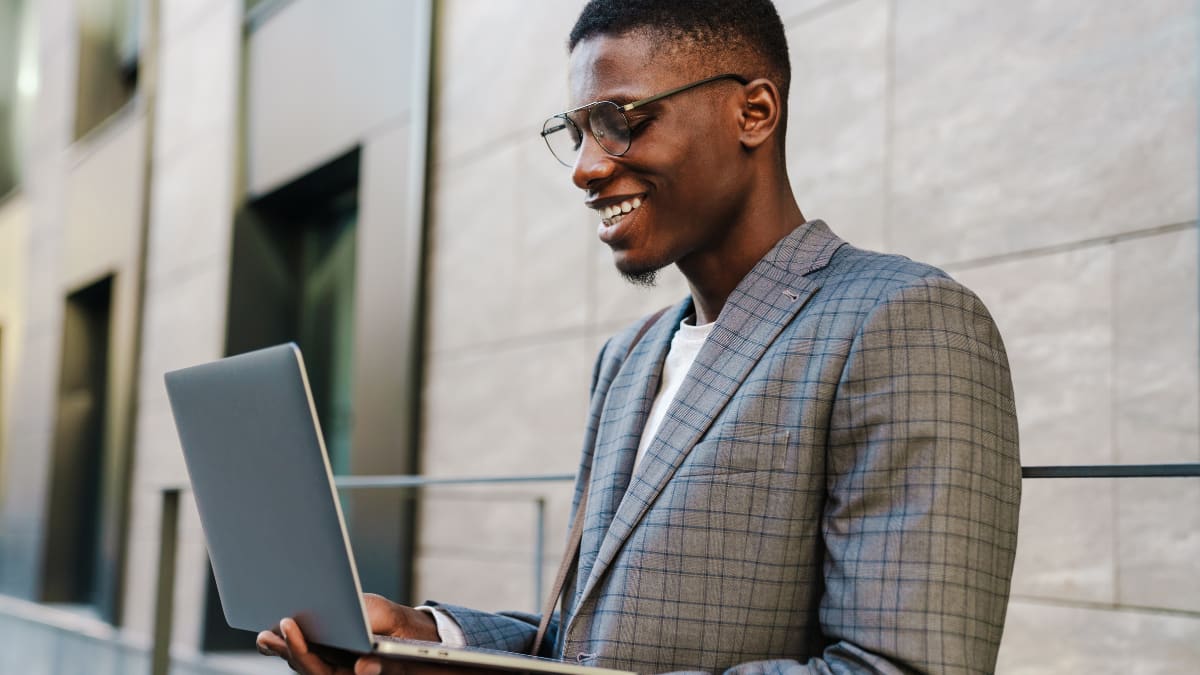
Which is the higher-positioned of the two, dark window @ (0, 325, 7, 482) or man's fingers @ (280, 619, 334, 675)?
dark window @ (0, 325, 7, 482)

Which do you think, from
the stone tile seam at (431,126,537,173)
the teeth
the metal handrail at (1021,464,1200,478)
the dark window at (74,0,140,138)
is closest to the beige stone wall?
the metal handrail at (1021,464,1200,478)

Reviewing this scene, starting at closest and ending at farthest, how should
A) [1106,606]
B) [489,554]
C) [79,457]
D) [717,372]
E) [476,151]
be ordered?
[717,372], [1106,606], [489,554], [476,151], [79,457]

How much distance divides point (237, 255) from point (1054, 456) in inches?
269

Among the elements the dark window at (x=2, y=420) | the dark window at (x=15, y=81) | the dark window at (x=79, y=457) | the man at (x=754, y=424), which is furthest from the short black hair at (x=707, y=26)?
the dark window at (x=15, y=81)

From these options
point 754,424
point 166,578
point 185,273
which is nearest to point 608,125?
point 754,424

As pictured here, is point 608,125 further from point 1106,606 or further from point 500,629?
point 1106,606

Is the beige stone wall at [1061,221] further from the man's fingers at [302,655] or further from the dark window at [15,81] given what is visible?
the dark window at [15,81]

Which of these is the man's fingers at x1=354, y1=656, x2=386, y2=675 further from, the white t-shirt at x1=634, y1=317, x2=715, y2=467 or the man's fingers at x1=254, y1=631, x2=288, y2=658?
the white t-shirt at x1=634, y1=317, x2=715, y2=467

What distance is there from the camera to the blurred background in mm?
3295

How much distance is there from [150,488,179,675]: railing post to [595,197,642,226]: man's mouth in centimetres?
326

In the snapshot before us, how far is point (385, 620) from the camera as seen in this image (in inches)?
72.6

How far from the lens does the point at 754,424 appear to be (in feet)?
5.46

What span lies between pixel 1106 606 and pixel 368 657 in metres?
2.46

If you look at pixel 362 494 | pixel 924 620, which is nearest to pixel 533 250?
pixel 362 494
